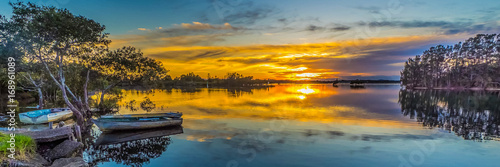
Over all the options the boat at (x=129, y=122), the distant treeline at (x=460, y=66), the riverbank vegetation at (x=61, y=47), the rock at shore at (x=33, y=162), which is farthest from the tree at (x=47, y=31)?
the distant treeline at (x=460, y=66)

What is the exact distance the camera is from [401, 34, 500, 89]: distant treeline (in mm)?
105812

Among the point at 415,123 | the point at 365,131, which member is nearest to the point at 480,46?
the point at 415,123

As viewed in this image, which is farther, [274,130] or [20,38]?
[274,130]

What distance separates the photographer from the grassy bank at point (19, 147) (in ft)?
38.9

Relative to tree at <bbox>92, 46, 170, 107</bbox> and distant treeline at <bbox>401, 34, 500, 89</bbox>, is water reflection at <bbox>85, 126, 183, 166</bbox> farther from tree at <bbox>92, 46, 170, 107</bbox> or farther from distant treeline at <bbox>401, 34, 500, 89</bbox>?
distant treeline at <bbox>401, 34, 500, 89</bbox>

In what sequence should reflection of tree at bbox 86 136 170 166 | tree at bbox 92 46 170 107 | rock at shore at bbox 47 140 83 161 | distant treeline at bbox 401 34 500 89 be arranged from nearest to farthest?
rock at shore at bbox 47 140 83 161 → reflection of tree at bbox 86 136 170 166 → tree at bbox 92 46 170 107 → distant treeline at bbox 401 34 500 89

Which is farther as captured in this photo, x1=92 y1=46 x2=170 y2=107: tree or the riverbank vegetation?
x1=92 y1=46 x2=170 y2=107: tree

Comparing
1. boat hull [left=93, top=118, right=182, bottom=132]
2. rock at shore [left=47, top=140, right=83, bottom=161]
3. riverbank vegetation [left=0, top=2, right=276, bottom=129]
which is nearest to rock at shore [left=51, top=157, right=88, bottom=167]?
rock at shore [left=47, top=140, right=83, bottom=161]

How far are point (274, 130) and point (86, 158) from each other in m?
16.2

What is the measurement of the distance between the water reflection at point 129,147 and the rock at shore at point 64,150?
105 cm

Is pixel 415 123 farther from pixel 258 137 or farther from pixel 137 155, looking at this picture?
pixel 137 155

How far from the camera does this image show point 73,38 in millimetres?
25453

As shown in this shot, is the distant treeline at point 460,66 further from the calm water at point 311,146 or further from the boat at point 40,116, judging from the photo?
the boat at point 40,116

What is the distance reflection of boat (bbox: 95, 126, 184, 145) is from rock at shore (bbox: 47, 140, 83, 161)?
3810mm
